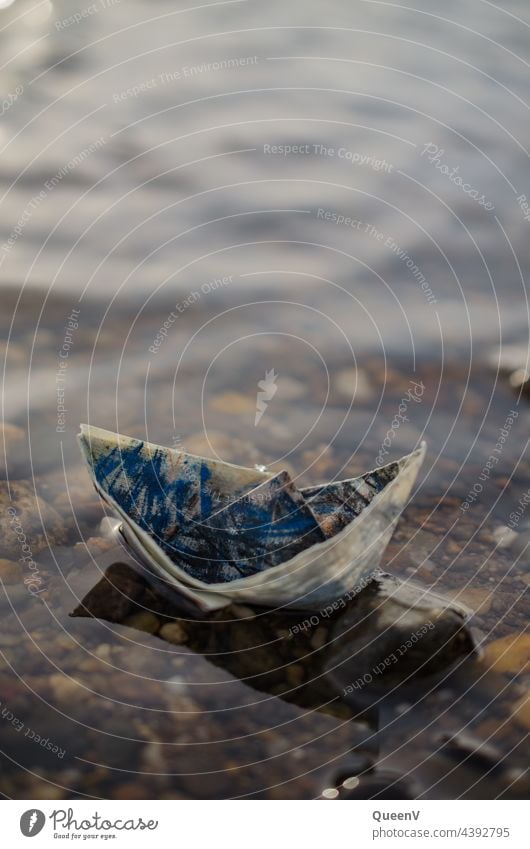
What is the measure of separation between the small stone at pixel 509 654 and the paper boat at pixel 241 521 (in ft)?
2.01

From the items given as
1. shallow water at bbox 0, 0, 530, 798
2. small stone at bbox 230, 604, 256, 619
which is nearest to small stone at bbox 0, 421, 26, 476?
shallow water at bbox 0, 0, 530, 798

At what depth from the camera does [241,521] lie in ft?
12.1

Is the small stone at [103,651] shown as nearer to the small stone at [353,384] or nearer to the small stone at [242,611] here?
the small stone at [242,611]

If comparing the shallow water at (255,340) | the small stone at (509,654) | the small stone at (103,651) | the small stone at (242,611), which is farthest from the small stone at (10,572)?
the small stone at (509,654)

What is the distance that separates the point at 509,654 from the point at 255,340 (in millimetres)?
2700

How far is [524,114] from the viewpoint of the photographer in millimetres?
7734

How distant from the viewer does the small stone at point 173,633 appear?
12.4 feet

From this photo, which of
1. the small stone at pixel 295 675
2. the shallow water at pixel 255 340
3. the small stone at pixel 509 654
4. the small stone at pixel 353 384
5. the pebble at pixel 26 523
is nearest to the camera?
the shallow water at pixel 255 340

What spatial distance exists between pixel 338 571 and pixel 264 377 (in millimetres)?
2090

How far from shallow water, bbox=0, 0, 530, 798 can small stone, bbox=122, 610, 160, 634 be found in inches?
0.5

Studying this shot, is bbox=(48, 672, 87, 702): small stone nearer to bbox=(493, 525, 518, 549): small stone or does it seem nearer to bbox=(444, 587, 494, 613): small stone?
bbox=(444, 587, 494, 613): small stone

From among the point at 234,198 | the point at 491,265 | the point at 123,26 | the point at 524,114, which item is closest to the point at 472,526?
the point at 491,265

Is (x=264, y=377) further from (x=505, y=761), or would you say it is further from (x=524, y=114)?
(x=524, y=114)

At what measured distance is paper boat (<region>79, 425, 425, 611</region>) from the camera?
11.7 ft
